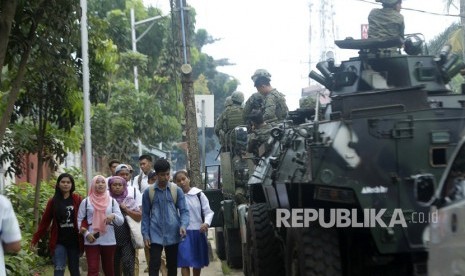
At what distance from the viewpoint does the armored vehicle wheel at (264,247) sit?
1176cm

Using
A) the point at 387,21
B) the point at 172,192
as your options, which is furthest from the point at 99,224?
the point at 387,21

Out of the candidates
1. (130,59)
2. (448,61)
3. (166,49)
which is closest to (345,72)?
(448,61)

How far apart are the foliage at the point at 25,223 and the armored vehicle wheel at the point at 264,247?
102 inches

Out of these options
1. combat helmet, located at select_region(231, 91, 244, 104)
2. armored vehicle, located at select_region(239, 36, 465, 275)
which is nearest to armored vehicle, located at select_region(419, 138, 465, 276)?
armored vehicle, located at select_region(239, 36, 465, 275)

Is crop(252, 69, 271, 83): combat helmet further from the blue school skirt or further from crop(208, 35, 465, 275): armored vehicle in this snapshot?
crop(208, 35, 465, 275): armored vehicle

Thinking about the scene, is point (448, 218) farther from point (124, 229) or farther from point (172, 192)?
point (124, 229)

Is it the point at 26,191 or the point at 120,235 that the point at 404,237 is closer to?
the point at 120,235

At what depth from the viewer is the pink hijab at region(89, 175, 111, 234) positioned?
11.6m

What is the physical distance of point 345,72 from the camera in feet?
36.3

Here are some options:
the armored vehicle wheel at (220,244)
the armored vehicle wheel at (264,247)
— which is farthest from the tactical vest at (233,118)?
the armored vehicle wheel at (264,247)

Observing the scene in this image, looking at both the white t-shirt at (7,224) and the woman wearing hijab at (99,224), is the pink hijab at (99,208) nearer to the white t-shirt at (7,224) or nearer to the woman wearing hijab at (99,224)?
the woman wearing hijab at (99,224)

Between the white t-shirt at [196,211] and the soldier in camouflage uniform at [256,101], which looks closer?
the white t-shirt at [196,211]

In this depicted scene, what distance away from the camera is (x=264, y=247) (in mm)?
11859

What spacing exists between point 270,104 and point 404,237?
6.67m
